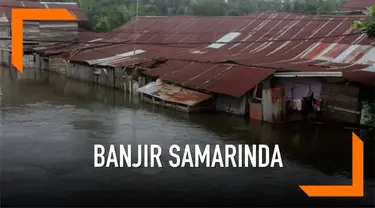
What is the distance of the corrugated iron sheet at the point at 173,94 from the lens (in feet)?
62.7

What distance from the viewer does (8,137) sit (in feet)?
48.2

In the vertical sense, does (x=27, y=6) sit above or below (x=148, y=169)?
above

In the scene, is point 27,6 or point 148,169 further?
point 27,6

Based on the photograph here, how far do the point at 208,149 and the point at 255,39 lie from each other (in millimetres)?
13933

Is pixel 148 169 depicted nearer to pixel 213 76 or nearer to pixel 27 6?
pixel 213 76

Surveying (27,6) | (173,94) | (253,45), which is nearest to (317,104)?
(173,94)

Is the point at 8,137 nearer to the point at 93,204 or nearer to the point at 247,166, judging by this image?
the point at 93,204

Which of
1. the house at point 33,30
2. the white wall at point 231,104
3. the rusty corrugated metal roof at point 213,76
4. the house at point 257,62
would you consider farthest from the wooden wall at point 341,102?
the house at point 33,30

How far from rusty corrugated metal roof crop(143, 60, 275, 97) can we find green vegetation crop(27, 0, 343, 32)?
21.4 metres

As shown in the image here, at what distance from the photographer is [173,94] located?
2014cm

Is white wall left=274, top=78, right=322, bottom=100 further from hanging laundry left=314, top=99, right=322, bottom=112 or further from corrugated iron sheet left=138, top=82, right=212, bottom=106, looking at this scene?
corrugated iron sheet left=138, top=82, right=212, bottom=106

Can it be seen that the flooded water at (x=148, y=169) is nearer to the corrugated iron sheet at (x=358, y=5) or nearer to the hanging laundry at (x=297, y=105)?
the hanging laundry at (x=297, y=105)

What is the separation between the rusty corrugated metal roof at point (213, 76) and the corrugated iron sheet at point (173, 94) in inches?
12.5

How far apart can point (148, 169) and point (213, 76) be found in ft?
28.7
